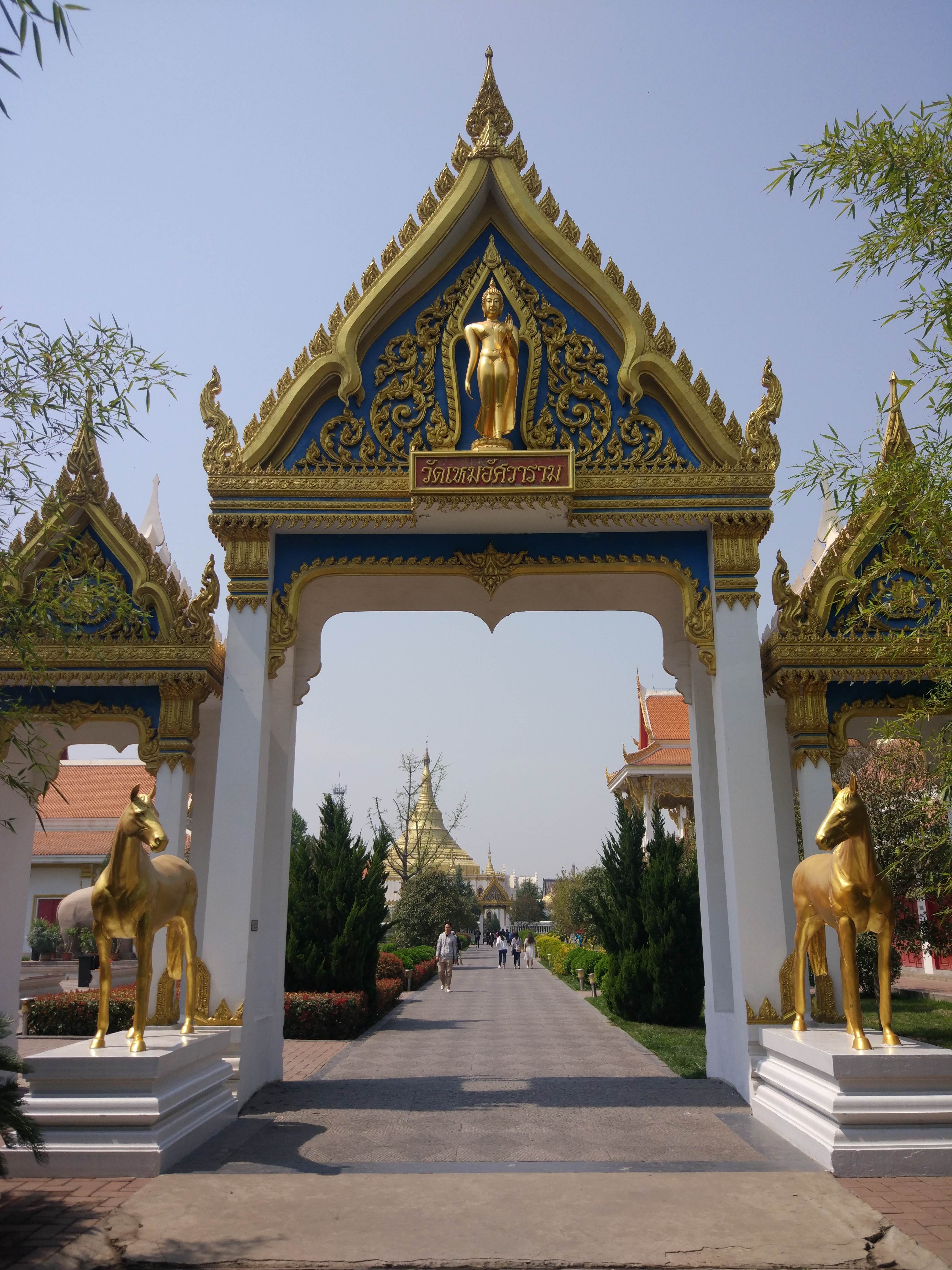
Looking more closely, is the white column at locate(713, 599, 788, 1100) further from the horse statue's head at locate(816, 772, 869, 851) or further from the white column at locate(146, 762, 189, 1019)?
the white column at locate(146, 762, 189, 1019)

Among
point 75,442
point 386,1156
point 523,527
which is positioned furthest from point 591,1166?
point 75,442

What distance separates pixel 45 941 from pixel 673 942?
780 inches

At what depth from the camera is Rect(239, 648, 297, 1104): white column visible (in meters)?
8.62

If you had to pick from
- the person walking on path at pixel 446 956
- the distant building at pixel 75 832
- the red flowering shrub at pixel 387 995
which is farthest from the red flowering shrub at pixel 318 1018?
the distant building at pixel 75 832

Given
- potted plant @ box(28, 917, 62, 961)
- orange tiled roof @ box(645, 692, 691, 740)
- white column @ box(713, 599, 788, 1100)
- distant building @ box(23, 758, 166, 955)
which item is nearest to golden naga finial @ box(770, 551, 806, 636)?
white column @ box(713, 599, 788, 1100)

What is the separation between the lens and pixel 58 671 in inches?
341

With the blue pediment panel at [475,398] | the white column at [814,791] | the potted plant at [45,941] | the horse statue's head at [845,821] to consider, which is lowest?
the potted plant at [45,941]

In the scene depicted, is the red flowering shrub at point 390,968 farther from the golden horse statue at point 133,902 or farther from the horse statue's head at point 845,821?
the horse statue's head at point 845,821

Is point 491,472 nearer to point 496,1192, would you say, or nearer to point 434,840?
point 496,1192

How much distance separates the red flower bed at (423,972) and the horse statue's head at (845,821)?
1836 centimetres

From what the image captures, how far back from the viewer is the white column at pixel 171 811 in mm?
8148

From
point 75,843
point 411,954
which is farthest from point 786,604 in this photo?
point 75,843

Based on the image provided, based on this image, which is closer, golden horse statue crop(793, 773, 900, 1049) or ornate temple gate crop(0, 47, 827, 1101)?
golden horse statue crop(793, 773, 900, 1049)

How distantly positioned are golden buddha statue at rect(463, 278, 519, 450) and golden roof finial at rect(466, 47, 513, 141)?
1.71m
